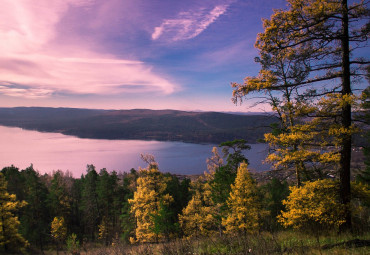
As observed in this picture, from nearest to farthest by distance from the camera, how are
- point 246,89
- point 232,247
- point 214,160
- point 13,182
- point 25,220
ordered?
point 232,247, point 246,89, point 214,160, point 25,220, point 13,182

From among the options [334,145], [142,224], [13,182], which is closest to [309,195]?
[334,145]

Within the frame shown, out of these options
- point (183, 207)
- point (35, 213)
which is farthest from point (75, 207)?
point (183, 207)

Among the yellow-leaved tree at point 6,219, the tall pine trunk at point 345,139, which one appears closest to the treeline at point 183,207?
the yellow-leaved tree at point 6,219

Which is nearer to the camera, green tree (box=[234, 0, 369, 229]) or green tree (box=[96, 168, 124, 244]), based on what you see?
green tree (box=[234, 0, 369, 229])

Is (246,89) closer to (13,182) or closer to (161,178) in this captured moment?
(161,178)

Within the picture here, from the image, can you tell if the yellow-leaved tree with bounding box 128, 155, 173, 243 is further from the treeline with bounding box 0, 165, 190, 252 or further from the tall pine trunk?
the tall pine trunk

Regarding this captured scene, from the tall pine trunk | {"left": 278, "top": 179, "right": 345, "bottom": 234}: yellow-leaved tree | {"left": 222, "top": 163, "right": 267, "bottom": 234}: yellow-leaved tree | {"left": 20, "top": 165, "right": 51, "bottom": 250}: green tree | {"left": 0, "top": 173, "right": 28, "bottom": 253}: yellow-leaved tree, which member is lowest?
{"left": 20, "top": 165, "right": 51, "bottom": 250}: green tree

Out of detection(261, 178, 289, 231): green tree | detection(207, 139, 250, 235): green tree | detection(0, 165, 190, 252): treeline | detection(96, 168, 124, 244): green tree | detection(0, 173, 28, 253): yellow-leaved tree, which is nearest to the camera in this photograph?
detection(207, 139, 250, 235): green tree

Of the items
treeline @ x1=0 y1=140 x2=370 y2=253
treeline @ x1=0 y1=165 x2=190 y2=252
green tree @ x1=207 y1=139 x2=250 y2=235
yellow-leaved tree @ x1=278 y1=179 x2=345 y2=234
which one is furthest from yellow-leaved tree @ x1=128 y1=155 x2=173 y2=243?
yellow-leaved tree @ x1=278 y1=179 x2=345 y2=234

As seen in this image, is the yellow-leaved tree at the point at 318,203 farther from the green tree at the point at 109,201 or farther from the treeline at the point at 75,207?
the green tree at the point at 109,201

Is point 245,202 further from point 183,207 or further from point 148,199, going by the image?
point 183,207

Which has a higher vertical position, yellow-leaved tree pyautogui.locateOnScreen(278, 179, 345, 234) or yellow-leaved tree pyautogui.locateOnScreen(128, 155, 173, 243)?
yellow-leaved tree pyautogui.locateOnScreen(278, 179, 345, 234)

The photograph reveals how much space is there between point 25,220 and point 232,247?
40.9 metres

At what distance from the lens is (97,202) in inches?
1725
